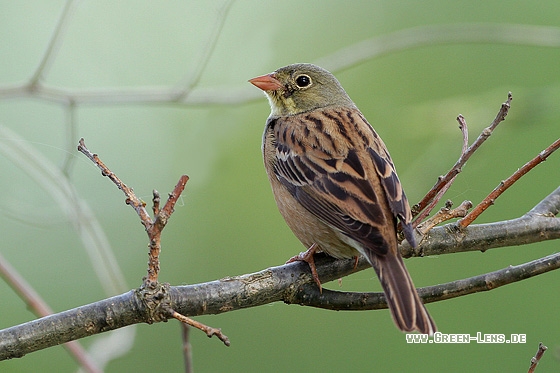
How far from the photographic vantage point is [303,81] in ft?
18.7

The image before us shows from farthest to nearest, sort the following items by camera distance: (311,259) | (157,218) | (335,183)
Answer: (335,183) → (311,259) → (157,218)

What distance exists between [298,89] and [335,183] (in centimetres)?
148

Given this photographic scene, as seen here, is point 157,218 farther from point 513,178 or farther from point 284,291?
point 513,178

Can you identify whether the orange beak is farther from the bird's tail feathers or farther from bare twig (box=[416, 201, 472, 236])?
the bird's tail feathers

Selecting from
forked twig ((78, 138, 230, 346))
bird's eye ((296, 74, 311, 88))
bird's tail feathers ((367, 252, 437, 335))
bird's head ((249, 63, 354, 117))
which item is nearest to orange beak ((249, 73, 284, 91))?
bird's head ((249, 63, 354, 117))

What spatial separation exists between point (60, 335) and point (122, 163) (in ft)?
14.5

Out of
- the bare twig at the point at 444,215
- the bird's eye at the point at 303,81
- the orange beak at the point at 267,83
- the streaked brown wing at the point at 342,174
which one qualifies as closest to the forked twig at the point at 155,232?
the streaked brown wing at the point at 342,174

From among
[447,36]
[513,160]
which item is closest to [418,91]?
[513,160]

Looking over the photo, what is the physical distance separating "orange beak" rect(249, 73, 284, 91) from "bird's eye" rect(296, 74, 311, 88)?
15 cm

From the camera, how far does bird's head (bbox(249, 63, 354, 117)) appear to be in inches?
220

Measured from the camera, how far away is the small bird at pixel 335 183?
11.9ft

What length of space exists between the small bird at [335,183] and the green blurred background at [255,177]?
1.45 ft

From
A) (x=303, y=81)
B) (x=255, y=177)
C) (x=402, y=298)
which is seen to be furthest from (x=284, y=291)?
(x=255, y=177)

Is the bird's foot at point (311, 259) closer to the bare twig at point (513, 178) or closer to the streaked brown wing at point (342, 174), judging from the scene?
the streaked brown wing at point (342, 174)
